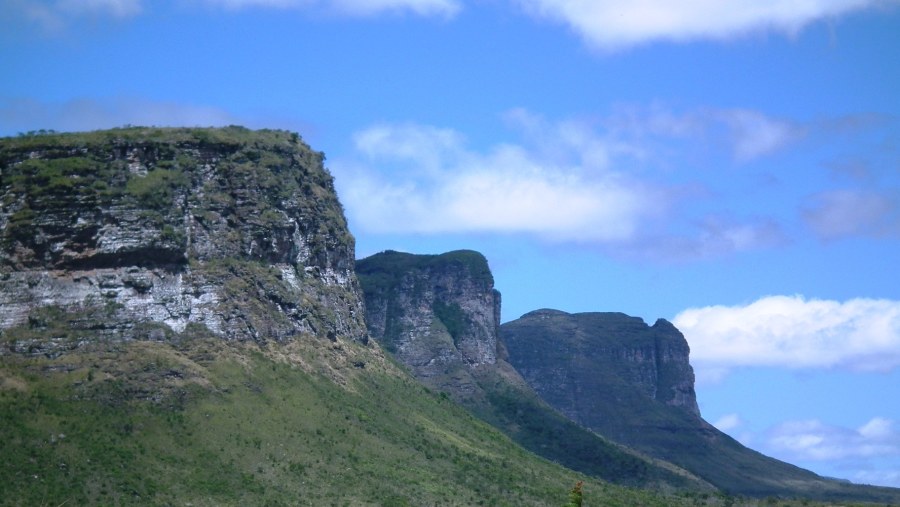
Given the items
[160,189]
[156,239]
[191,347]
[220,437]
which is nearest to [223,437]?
[220,437]

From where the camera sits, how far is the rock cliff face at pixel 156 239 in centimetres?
14538

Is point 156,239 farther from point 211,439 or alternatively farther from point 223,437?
point 211,439

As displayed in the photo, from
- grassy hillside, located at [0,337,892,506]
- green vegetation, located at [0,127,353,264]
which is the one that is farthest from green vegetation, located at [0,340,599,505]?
green vegetation, located at [0,127,353,264]

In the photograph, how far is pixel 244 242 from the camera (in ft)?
527

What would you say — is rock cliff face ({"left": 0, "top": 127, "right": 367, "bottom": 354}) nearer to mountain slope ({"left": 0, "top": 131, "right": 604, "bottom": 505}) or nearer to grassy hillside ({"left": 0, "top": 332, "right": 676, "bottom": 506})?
mountain slope ({"left": 0, "top": 131, "right": 604, "bottom": 505})

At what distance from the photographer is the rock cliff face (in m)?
145

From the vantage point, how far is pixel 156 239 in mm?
150250

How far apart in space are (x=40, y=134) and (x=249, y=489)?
46.6 meters

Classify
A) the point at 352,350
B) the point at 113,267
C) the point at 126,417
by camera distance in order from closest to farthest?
the point at 126,417 < the point at 113,267 < the point at 352,350

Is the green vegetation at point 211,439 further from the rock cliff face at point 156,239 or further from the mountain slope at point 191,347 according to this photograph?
the rock cliff face at point 156,239

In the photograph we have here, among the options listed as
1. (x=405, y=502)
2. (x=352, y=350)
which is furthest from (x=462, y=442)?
(x=405, y=502)

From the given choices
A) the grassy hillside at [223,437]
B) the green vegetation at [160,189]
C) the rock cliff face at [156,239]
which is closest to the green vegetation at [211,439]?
the grassy hillside at [223,437]

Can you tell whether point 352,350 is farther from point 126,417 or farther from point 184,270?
point 126,417

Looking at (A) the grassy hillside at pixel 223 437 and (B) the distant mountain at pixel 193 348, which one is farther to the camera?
(B) the distant mountain at pixel 193 348
